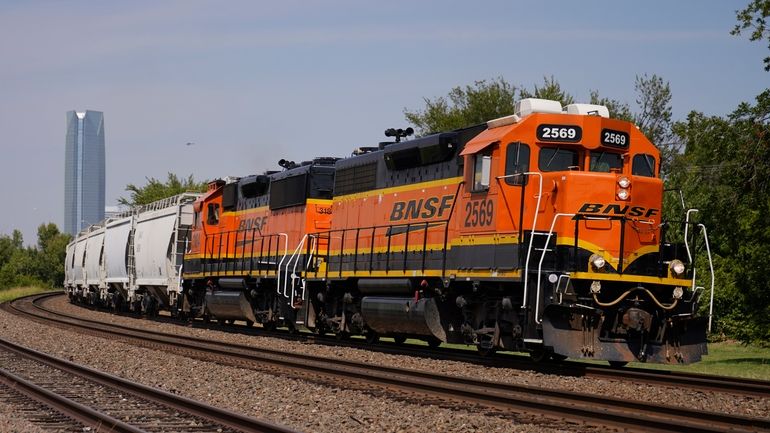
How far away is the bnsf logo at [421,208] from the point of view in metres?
16.5

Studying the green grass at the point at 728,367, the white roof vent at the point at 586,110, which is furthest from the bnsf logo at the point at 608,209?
Result: the green grass at the point at 728,367

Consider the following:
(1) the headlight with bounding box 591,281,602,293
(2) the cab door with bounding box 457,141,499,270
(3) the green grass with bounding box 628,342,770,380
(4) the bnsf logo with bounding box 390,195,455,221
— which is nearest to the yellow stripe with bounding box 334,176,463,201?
(4) the bnsf logo with bounding box 390,195,455,221

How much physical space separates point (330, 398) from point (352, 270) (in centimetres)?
801

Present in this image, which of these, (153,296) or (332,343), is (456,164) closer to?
(332,343)

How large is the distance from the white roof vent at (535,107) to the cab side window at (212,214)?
→ 48.6 feet

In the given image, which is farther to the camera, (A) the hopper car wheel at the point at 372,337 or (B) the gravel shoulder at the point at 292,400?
(A) the hopper car wheel at the point at 372,337

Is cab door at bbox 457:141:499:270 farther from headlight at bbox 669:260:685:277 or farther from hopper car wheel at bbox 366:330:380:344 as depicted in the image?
hopper car wheel at bbox 366:330:380:344

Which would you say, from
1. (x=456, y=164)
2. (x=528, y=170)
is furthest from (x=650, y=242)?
(x=456, y=164)

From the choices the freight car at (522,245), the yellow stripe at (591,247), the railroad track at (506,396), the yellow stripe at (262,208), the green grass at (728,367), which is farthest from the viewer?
the yellow stripe at (262,208)

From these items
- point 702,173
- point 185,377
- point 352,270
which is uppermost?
point 702,173

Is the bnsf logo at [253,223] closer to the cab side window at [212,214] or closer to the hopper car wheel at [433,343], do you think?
the cab side window at [212,214]

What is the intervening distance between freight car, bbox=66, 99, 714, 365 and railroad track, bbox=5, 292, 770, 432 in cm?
184

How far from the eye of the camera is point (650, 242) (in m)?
14.2

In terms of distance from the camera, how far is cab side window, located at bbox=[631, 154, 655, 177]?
14.7m
